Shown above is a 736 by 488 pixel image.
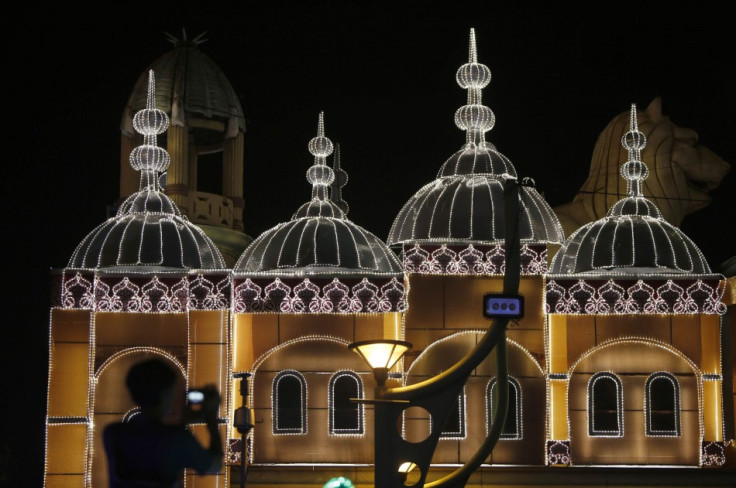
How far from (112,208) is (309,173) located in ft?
24.1

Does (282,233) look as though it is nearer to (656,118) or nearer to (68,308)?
(68,308)

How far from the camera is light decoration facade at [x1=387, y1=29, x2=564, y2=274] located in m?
29.6

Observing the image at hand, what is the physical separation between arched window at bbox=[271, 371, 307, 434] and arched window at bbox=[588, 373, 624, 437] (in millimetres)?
6319

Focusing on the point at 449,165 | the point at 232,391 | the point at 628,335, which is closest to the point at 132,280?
the point at 232,391

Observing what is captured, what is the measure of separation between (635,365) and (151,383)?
21940mm

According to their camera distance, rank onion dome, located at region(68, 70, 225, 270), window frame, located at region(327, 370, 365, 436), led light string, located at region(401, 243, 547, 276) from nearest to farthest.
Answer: window frame, located at region(327, 370, 365, 436), onion dome, located at region(68, 70, 225, 270), led light string, located at region(401, 243, 547, 276)

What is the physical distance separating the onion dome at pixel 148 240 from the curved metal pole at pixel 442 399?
834 cm

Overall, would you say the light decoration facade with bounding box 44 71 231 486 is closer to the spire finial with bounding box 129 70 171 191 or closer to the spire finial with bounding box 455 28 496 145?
the spire finial with bounding box 129 70 171 191

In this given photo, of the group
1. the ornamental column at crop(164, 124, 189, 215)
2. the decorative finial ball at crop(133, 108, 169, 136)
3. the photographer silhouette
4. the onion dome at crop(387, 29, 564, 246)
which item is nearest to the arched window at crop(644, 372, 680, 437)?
the onion dome at crop(387, 29, 564, 246)

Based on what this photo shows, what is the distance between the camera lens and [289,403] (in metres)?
29.3

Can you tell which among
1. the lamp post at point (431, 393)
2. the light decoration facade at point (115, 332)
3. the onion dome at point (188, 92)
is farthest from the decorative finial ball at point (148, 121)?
the lamp post at point (431, 393)

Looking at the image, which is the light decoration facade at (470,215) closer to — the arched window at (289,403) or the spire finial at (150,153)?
the arched window at (289,403)

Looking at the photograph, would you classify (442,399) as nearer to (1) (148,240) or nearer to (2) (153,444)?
(1) (148,240)

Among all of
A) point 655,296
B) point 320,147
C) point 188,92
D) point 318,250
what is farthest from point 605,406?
point 188,92
